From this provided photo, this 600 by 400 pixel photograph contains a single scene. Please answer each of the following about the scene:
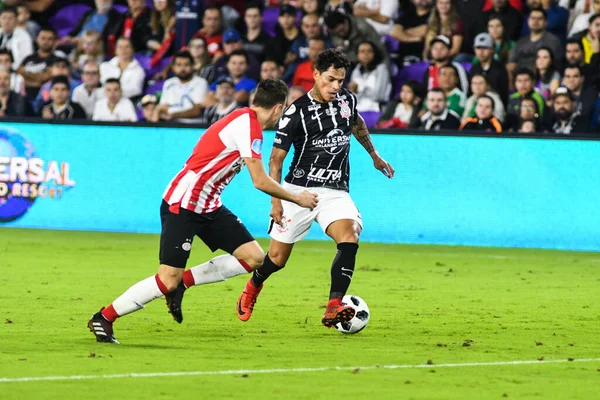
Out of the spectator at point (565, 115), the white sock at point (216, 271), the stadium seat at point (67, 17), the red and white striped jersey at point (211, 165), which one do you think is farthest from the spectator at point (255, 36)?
the red and white striped jersey at point (211, 165)

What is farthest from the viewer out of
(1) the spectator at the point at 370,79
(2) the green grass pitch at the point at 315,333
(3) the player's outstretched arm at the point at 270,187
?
(1) the spectator at the point at 370,79

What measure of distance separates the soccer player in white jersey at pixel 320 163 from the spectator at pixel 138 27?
1237 centimetres

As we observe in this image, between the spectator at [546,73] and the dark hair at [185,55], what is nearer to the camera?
the spectator at [546,73]

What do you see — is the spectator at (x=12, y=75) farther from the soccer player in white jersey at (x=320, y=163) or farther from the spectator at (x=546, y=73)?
the soccer player in white jersey at (x=320, y=163)

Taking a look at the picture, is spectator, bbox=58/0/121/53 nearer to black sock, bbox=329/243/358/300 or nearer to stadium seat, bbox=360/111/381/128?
stadium seat, bbox=360/111/381/128

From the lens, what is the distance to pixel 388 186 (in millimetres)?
17000

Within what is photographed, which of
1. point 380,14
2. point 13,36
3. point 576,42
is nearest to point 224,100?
point 380,14

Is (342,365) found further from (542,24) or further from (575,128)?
(542,24)

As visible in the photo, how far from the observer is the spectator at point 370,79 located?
1873 centimetres

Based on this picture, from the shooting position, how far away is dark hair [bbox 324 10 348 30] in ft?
63.7

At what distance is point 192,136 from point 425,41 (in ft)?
13.5

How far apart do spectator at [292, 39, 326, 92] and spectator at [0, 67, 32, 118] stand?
174 inches

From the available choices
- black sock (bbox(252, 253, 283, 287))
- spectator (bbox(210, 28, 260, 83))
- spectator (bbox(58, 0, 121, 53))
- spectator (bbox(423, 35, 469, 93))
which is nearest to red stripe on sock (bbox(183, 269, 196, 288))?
black sock (bbox(252, 253, 283, 287))

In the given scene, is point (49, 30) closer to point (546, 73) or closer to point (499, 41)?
point (499, 41)
